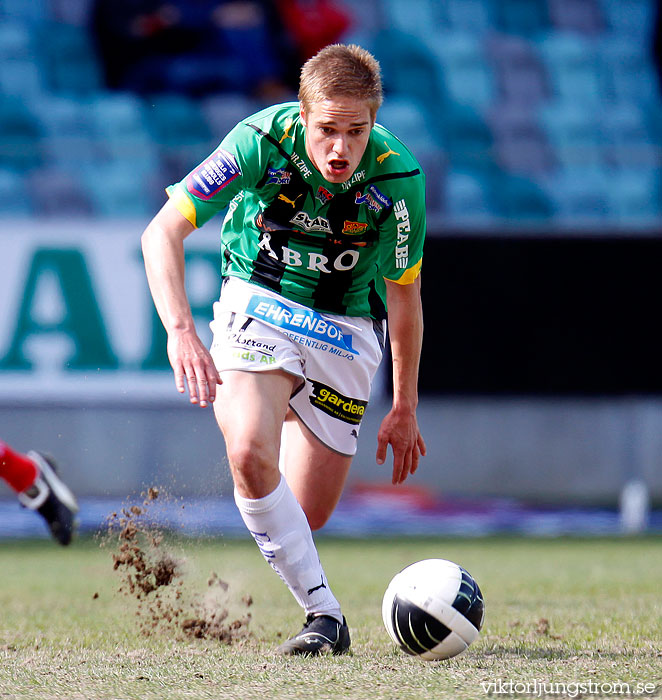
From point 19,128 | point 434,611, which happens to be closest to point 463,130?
point 19,128

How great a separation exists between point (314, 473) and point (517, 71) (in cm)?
1165

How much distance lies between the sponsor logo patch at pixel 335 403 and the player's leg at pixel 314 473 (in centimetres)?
14

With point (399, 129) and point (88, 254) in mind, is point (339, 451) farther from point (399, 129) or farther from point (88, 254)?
point (399, 129)

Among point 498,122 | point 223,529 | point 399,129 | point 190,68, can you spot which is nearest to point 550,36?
point 498,122

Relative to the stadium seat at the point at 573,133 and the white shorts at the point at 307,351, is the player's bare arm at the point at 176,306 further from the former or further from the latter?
the stadium seat at the point at 573,133

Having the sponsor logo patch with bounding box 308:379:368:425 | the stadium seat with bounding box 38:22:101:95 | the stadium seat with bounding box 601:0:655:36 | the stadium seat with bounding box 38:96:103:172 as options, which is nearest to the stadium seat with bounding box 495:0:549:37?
the stadium seat with bounding box 601:0:655:36

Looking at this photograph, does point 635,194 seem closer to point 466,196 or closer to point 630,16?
point 466,196

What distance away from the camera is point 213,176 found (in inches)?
169

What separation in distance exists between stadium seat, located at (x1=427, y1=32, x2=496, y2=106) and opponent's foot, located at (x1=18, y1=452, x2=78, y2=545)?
9.60 m

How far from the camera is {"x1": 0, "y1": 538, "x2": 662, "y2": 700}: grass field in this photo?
3525mm

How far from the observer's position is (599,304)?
11742mm

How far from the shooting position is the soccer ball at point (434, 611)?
4.09m

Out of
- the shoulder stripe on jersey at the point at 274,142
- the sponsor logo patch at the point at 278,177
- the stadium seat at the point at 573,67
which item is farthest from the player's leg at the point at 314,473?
the stadium seat at the point at 573,67

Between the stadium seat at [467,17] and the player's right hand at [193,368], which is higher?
the stadium seat at [467,17]
